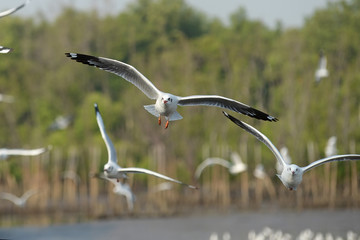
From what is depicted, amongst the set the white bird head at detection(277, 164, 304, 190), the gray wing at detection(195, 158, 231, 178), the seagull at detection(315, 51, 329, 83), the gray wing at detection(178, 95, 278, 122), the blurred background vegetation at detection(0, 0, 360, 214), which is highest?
the blurred background vegetation at detection(0, 0, 360, 214)

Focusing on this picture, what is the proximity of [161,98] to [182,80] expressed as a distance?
34.3 meters

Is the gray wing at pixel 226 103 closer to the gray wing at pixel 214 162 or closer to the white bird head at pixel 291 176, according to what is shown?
the white bird head at pixel 291 176

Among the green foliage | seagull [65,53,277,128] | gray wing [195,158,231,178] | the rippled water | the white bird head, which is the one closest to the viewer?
seagull [65,53,277,128]

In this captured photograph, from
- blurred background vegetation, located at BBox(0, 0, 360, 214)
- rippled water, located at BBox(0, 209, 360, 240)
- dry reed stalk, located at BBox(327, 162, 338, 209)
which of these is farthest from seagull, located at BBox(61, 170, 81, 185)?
dry reed stalk, located at BBox(327, 162, 338, 209)

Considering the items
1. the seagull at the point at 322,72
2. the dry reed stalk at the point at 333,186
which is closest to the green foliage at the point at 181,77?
the dry reed stalk at the point at 333,186

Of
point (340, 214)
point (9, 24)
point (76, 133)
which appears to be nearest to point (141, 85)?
point (340, 214)

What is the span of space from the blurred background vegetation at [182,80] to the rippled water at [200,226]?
9.94 ft

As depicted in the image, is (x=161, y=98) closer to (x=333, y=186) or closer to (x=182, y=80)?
(x=333, y=186)

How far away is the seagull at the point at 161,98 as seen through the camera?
12391 mm

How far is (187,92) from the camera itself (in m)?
43.8

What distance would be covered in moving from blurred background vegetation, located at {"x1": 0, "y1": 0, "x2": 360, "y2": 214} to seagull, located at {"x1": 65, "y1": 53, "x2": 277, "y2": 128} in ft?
75.2

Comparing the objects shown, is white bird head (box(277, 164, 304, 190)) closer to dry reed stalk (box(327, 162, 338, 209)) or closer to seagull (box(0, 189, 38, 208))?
seagull (box(0, 189, 38, 208))

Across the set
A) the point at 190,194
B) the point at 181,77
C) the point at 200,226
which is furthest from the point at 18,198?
the point at 181,77

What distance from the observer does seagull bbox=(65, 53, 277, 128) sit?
1239cm
